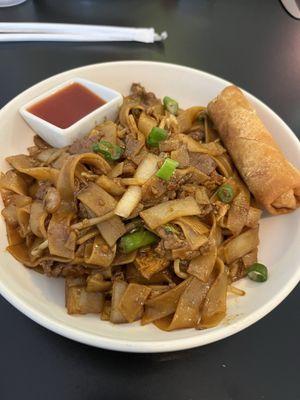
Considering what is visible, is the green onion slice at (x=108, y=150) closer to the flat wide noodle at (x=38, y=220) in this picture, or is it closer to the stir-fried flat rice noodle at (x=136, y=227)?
the stir-fried flat rice noodle at (x=136, y=227)

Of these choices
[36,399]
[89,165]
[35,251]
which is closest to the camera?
[36,399]

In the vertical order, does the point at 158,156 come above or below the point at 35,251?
above

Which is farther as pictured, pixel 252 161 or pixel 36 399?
pixel 252 161

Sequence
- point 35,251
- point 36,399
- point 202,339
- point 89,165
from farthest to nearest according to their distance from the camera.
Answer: point 89,165 < point 35,251 < point 36,399 < point 202,339

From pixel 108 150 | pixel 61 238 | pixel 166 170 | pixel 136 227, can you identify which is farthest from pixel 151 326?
pixel 108 150

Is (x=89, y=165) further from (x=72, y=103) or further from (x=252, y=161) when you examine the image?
(x=252, y=161)

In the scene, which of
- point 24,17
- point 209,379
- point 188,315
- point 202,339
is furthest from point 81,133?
point 24,17
